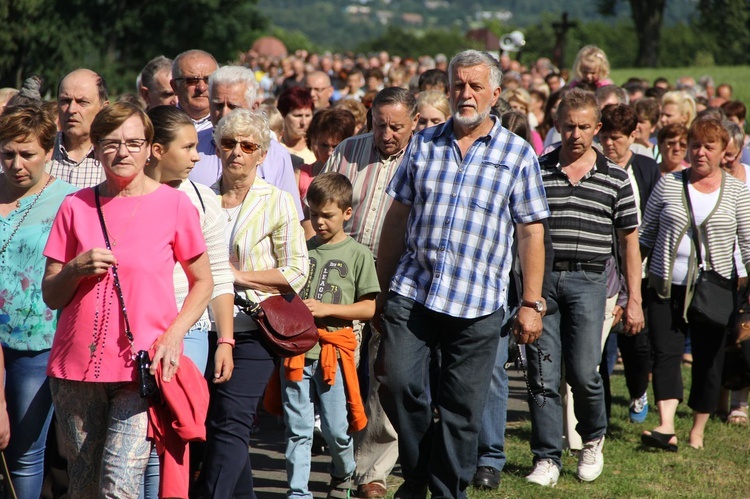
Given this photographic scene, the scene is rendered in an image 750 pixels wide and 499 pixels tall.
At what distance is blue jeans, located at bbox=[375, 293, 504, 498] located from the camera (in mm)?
5117

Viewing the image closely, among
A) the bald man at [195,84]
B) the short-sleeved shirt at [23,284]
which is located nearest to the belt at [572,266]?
the bald man at [195,84]

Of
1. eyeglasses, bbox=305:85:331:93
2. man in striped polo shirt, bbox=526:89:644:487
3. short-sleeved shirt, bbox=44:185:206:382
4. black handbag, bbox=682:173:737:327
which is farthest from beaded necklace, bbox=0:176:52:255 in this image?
eyeglasses, bbox=305:85:331:93

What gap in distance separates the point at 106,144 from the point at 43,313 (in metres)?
1.01

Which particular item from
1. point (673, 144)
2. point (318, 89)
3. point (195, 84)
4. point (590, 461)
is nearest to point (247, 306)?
point (195, 84)

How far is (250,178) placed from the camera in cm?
512

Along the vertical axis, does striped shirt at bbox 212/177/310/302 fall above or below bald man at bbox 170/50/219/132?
below

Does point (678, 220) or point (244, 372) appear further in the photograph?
point (678, 220)

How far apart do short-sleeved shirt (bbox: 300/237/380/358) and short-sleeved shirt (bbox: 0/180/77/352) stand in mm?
1592

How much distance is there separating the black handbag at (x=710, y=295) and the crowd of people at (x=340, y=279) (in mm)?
32

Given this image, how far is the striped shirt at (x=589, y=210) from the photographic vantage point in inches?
245

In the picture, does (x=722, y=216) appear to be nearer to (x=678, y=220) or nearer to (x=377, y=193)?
(x=678, y=220)

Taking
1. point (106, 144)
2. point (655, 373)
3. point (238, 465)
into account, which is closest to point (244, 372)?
point (238, 465)

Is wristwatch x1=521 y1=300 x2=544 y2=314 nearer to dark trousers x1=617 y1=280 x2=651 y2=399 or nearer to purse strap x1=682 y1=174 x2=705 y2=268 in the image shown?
purse strap x1=682 y1=174 x2=705 y2=268

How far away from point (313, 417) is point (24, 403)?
1542 millimetres
